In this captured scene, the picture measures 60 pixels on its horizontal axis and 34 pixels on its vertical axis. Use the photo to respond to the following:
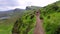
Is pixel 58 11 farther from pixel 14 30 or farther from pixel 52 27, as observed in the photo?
pixel 14 30

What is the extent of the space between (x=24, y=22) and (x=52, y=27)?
1109 cm

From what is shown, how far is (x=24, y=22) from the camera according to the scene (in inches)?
1313

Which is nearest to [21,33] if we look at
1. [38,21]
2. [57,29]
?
[57,29]

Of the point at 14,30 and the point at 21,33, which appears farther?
the point at 14,30

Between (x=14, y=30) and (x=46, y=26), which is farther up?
(x=46, y=26)

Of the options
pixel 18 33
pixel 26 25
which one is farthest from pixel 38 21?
pixel 18 33

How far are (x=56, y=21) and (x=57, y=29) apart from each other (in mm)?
2043

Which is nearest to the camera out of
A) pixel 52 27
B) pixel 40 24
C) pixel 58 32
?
pixel 40 24

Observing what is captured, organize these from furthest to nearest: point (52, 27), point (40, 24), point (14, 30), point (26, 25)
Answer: point (14, 30) < point (26, 25) < point (52, 27) < point (40, 24)

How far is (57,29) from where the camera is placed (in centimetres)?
2095

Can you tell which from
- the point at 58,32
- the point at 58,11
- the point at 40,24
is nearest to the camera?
the point at 40,24

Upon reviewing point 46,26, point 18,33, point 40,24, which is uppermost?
point 40,24

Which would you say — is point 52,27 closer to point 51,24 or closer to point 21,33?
point 51,24

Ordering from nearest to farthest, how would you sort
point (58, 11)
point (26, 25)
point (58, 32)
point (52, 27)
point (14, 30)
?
point (58, 32) < point (52, 27) < point (58, 11) < point (26, 25) < point (14, 30)
